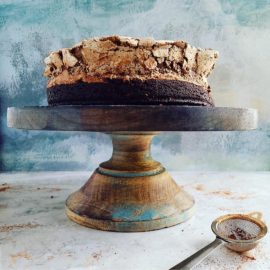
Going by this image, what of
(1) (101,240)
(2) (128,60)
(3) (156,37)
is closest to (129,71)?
(2) (128,60)

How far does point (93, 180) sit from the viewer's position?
101 cm

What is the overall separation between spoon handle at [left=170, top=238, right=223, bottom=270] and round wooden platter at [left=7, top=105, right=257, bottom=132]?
0.87ft

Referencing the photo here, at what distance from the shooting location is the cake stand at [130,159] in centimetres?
64

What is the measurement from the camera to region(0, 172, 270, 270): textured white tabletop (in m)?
0.70

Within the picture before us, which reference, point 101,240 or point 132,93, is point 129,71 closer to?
point 132,93

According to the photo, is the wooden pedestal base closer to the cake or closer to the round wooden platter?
the cake

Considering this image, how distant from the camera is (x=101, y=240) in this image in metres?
0.81

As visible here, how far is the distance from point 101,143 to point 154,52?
3.27ft

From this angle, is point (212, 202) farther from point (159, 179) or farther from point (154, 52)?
point (154, 52)

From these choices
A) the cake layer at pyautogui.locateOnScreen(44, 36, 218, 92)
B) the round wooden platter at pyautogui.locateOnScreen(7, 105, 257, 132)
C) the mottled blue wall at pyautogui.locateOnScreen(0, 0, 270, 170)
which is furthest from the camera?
the mottled blue wall at pyautogui.locateOnScreen(0, 0, 270, 170)

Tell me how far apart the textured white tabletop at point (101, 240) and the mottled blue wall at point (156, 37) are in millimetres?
472

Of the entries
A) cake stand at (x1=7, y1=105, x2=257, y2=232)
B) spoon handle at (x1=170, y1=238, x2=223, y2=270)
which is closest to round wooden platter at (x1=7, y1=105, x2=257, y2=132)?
cake stand at (x1=7, y1=105, x2=257, y2=232)

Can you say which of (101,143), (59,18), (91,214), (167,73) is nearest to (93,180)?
(91,214)

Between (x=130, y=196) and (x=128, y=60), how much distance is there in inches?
14.9
